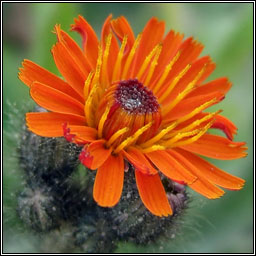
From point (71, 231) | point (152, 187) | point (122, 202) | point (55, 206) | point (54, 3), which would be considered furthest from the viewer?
point (54, 3)

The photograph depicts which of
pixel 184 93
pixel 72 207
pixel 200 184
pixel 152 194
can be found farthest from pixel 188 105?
pixel 72 207

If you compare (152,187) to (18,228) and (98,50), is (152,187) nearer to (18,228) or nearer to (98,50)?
(98,50)

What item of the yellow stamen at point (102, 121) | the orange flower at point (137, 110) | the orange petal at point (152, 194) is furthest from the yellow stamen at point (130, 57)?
the orange petal at point (152, 194)

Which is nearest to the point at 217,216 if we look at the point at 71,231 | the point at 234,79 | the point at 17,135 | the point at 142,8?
the point at 234,79

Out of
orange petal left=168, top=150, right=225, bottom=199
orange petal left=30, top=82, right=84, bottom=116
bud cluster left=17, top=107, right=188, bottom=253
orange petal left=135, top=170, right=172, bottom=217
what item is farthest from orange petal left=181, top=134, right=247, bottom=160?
orange petal left=30, top=82, right=84, bottom=116

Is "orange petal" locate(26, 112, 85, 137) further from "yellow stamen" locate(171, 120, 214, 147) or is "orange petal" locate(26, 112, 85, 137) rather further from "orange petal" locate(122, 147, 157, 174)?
"yellow stamen" locate(171, 120, 214, 147)

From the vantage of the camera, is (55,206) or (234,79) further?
(234,79)
